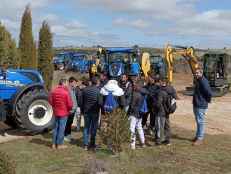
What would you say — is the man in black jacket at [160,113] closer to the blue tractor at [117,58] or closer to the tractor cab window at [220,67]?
the tractor cab window at [220,67]

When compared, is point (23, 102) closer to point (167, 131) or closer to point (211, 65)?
point (167, 131)

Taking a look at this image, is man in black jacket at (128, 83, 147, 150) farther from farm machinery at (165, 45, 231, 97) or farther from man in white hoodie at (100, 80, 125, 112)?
farm machinery at (165, 45, 231, 97)

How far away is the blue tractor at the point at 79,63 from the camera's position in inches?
1795

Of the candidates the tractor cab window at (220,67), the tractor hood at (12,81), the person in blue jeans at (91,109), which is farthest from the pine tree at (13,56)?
the person in blue jeans at (91,109)

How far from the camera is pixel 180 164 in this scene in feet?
33.3

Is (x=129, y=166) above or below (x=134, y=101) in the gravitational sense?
below

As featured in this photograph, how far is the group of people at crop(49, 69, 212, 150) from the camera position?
11.3 metres

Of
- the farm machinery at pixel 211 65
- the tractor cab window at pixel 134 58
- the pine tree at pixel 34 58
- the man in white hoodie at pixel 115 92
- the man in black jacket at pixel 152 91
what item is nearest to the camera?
Answer: the man in white hoodie at pixel 115 92

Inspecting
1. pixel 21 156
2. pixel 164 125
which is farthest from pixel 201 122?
pixel 21 156

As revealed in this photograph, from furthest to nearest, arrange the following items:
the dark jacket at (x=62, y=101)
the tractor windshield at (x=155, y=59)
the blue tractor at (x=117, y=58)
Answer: the tractor windshield at (x=155, y=59) → the blue tractor at (x=117, y=58) → the dark jacket at (x=62, y=101)

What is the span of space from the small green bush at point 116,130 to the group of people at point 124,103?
37 cm

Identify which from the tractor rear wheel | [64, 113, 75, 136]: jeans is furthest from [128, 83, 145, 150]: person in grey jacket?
the tractor rear wheel

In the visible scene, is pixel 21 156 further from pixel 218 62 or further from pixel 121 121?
pixel 218 62

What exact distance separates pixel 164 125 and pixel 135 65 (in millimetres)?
18302
